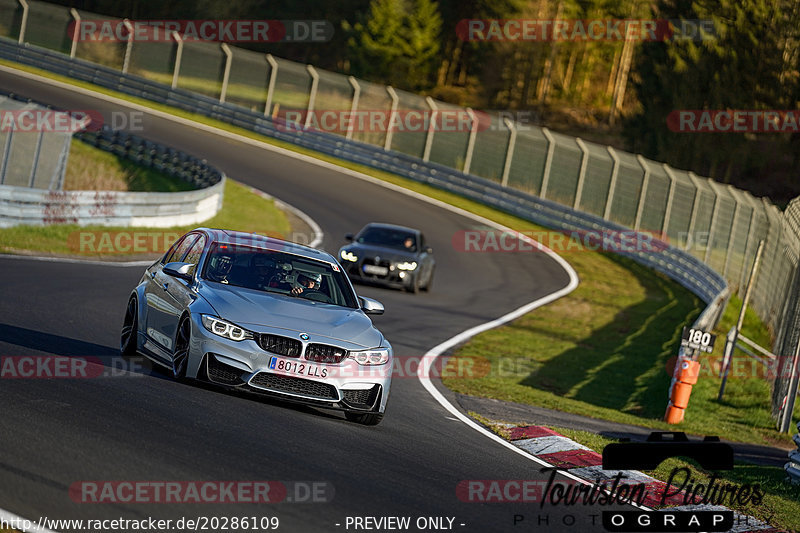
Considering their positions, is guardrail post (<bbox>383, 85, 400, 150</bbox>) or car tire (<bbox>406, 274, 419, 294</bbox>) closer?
car tire (<bbox>406, 274, 419, 294</bbox>)

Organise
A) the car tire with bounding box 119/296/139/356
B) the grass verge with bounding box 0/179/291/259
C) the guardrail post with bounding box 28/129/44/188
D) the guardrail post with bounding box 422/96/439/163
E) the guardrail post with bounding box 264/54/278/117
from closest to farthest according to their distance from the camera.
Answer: the car tire with bounding box 119/296/139/356, the grass verge with bounding box 0/179/291/259, the guardrail post with bounding box 28/129/44/188, the guardrail post with bounding box 422/96/439/163, the guardrail post with bounding box 264/54/278/117

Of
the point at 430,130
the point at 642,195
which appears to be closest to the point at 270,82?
the point at 430,130

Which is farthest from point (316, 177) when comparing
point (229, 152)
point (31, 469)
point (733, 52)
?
point (733, 52)

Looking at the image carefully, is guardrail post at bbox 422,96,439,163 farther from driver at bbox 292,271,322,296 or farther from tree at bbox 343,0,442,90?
tree at bbox 343,0,442,90

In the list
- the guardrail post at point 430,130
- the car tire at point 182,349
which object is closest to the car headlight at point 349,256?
the car tire at point 182,349

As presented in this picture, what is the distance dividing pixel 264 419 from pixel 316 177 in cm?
3128

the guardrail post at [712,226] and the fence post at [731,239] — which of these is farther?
the guardrail post at [712,226]

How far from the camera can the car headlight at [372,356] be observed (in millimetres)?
9742

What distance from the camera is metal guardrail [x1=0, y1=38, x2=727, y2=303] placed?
35656 millimetres

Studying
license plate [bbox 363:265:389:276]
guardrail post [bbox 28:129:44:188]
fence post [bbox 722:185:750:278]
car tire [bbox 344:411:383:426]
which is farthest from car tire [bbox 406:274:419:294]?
car tire [bbox 344:411:383:426]

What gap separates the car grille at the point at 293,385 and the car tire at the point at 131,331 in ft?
7.23

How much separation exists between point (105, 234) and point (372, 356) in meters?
14.1

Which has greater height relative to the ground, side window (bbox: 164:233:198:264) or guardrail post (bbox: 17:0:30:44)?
guardrail post (bbox: 17:0:30:44)

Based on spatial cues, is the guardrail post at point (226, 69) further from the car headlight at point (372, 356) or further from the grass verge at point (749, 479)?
the car headlight at point (372, 356)
